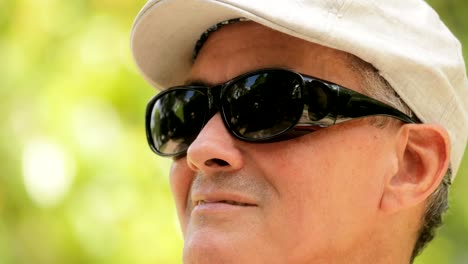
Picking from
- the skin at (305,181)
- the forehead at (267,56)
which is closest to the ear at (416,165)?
the skin at (305,181)

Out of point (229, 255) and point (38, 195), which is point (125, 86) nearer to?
point (38, 195)

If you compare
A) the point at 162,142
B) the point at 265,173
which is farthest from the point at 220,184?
the point at 162,142

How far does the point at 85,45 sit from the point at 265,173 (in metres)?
1.93

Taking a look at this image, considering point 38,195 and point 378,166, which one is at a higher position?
point 378,166

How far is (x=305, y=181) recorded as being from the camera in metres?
1.94

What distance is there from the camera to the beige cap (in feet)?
6.25

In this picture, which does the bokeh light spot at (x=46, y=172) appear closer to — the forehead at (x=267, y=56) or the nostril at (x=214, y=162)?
the forehead at (x=267, y=56)

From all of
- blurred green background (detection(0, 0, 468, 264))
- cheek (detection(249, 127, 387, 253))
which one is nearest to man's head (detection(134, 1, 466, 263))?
cheek (detection(249, 127, 387, 253))

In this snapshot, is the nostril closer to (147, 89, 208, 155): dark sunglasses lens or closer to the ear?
(147, 89, 208, 155): dark sunglasses lens

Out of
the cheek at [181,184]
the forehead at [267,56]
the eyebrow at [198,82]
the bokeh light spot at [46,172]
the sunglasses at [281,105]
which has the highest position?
the forehead at [267,56]

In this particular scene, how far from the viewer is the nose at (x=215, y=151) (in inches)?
76.9

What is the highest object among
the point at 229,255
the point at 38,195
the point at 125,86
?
the point at 229,255

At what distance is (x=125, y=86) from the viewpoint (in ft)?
12.0

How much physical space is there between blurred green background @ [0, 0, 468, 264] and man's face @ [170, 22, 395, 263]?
1.53 metres
